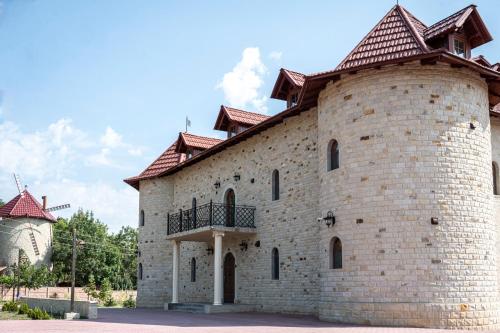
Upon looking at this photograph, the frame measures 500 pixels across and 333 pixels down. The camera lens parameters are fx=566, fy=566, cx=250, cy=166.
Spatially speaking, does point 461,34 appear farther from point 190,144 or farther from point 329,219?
point 190,144

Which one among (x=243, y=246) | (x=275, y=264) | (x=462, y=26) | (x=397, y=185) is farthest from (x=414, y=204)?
(x=243, y=246)

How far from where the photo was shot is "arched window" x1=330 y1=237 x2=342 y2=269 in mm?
16359

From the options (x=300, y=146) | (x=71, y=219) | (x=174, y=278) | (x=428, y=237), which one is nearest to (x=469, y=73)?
(x=428, y=237)

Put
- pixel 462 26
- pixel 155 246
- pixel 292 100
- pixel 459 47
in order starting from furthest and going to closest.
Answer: pixel 155 246
pixel 292 100
pixel 459 47
pixel 462 26

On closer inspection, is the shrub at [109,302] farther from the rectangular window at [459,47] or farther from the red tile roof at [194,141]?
the rectangular window at [459,47]

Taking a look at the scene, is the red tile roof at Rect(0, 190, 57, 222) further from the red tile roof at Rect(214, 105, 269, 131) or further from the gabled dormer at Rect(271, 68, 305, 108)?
the gabled dormer at Rect(271, 68, 305, 108)

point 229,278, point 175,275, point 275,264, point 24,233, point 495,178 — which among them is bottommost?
point 229,278

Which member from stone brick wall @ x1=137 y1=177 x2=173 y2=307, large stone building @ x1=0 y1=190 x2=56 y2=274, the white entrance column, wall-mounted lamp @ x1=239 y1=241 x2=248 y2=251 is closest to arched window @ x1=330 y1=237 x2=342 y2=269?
the white entrance column

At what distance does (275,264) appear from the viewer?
2098cm

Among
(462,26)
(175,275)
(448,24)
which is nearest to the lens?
(448,24)

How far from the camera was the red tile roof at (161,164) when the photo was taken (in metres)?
30.9

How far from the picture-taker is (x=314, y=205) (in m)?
18.9

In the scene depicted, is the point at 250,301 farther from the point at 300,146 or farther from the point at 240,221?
the point at 300,146

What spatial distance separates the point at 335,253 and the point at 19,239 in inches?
1373
